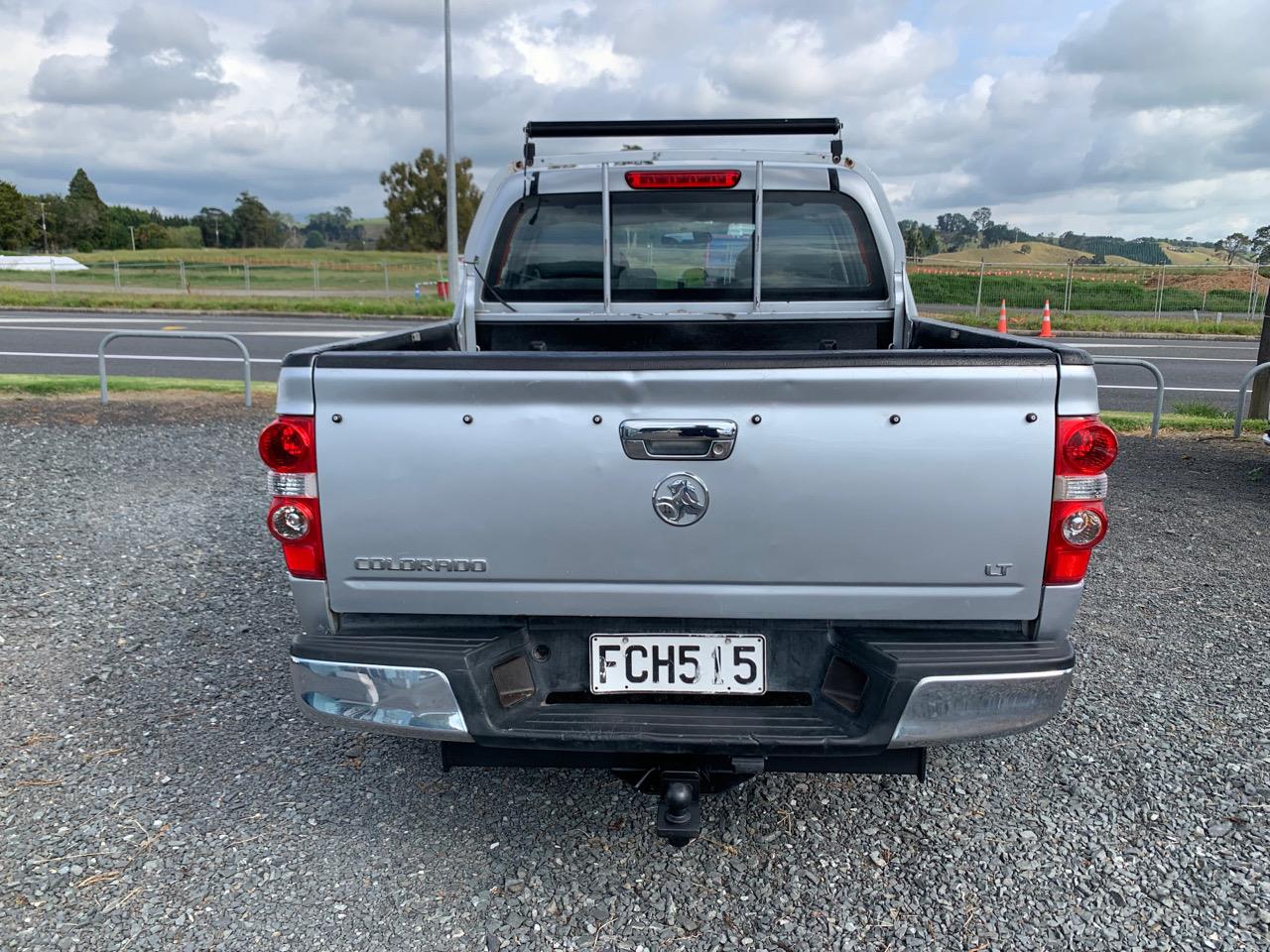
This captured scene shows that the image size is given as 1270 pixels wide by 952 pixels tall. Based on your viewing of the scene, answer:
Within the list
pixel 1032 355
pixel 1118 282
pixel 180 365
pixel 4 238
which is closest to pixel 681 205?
pixel 1032 355

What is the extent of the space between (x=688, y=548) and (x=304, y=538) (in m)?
1.01

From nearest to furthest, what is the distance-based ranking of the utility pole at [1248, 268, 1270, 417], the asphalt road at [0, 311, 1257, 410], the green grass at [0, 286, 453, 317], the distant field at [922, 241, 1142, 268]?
the utility pole at [1248, 268, 1270, 417] < the asphalt road at [0, 311, 1257, 410] < the green grass at [0, 286, 453, 317] < the distant field at [922, 241, 1142, 268]

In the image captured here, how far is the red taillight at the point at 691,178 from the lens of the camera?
4098mm

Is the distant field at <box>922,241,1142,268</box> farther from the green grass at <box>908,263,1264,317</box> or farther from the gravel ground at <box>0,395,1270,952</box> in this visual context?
the gravel ground at <box>0,395,1270,952</box>

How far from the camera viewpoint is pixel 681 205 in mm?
4289

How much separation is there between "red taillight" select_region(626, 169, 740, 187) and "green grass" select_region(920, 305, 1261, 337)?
17.9 metres

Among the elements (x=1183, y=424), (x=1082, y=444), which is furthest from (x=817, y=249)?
(x=1183, y=424)

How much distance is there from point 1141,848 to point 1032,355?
63.5 inches

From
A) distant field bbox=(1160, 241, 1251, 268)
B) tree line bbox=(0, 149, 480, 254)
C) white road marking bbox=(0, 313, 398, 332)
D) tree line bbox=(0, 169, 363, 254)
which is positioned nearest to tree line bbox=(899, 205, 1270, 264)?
distant field bbox=(1160, 241, 1251, 268)

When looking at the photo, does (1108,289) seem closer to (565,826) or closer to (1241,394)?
(1241,394)

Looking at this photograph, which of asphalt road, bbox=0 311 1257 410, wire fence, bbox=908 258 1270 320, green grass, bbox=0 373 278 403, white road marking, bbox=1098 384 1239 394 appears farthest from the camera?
wire fence, bbox=908 258 1270 320

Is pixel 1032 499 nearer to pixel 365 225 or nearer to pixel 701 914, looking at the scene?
pixel 701 914

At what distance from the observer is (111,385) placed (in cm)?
1105

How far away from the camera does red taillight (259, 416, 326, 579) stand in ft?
8.07
